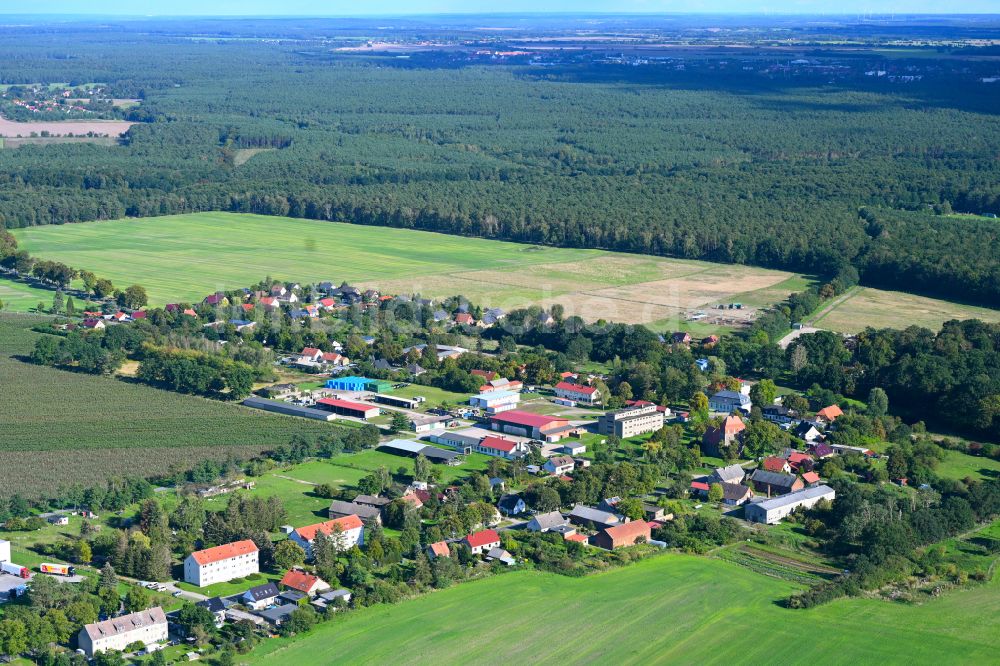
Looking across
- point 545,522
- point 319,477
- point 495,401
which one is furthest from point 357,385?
point 545,522

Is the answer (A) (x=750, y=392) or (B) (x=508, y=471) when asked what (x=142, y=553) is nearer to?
(B) (x=508, y=471)

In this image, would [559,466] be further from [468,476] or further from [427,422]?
[427,422]

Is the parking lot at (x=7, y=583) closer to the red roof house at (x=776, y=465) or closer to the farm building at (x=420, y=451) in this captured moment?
the farm building at (x=420, y=451)

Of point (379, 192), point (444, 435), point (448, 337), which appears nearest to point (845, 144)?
point (379, 192)

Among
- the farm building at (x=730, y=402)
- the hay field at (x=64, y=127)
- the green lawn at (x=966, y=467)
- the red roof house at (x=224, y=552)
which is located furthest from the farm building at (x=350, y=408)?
the hay field at (x=64, y=127)

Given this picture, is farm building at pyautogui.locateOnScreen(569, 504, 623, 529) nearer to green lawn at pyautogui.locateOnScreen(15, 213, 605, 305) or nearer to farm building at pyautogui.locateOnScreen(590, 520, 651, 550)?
farm building at pyautogui.locateOnScreen(590, 520, 651, 550)

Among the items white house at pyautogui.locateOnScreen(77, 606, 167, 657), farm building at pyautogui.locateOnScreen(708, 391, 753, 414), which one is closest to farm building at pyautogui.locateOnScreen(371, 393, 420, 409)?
farm building at pyautogui.locateOnScreen(708, 391, 753, 414)
